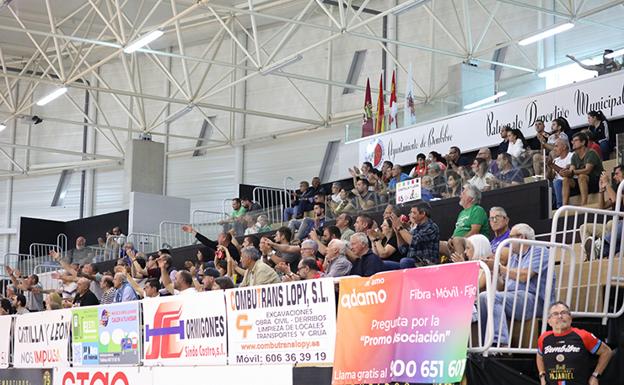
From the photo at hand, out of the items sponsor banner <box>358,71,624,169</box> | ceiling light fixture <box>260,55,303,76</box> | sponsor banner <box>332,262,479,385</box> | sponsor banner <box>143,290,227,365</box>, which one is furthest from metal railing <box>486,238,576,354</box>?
ceiling light fixture <box>260,55,303,76</box>

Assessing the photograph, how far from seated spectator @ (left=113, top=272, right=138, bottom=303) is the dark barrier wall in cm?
1518

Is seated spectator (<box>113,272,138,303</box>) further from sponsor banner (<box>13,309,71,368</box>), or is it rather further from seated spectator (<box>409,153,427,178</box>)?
seated spectator (<box>409,153,427,178</box>)

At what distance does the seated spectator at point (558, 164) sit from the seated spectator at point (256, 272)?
4.23 m

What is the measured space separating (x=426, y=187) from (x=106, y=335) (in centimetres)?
573

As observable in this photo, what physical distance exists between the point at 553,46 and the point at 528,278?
58.6 feet

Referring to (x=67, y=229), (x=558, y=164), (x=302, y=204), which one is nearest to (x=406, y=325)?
(x=558, y=164)

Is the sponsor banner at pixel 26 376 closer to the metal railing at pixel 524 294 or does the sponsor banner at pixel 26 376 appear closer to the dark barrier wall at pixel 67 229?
the metal railing at pixel 524 294

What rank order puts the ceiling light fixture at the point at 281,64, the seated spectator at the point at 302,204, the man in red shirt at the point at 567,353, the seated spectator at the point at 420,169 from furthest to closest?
the ceiling light fixture at the point at 281,64 → the seated spectator at the point at 302,204 → the seated spectator at the point at 420,169 → the man in red shirt at the point at 567,353

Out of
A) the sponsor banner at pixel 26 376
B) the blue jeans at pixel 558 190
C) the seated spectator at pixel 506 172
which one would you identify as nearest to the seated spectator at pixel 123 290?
the sponsor banner at pixel 26 376

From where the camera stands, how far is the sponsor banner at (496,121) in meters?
15.7

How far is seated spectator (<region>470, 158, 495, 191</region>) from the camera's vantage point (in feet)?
45.9

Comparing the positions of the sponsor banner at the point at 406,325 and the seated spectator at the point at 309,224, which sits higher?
the seated spectator at the point at 309,224

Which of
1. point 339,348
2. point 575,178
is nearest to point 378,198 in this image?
point 575,178

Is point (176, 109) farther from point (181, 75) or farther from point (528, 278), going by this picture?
point (528, 278)
